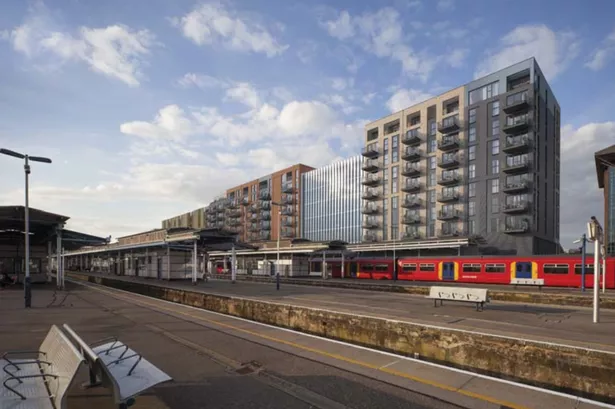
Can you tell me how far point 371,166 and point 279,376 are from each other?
71924 millimetres

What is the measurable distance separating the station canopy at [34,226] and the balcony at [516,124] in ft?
179

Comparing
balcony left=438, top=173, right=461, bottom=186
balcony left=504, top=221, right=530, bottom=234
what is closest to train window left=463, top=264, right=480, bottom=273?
balcony left=504, top=221, right=530, bottom=234

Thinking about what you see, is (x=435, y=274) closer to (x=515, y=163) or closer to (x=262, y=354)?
(x=515, y=163)

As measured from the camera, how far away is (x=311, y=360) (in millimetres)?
8273

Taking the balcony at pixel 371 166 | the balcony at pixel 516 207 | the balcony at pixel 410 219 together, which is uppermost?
the balcony at pixel 371 166

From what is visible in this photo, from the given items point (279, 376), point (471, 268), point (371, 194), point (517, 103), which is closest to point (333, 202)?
point (371, 194)

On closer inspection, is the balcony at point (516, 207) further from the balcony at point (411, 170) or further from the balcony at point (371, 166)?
the balcony at point (371, 166)

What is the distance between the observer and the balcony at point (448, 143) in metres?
61.9

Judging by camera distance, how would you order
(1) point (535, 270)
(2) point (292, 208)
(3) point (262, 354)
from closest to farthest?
(3) point (262, 354)
(1) point (535, 270)
(2) point (292, 208)

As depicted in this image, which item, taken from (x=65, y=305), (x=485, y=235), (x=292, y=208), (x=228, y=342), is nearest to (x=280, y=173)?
(x=292, y=208)

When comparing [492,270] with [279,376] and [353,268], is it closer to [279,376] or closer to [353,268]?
[353,268]

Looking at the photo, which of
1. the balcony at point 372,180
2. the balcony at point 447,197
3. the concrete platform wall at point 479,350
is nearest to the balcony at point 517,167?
the balcony at point 447,197

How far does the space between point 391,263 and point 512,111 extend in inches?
1248

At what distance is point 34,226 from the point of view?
31.5 m
